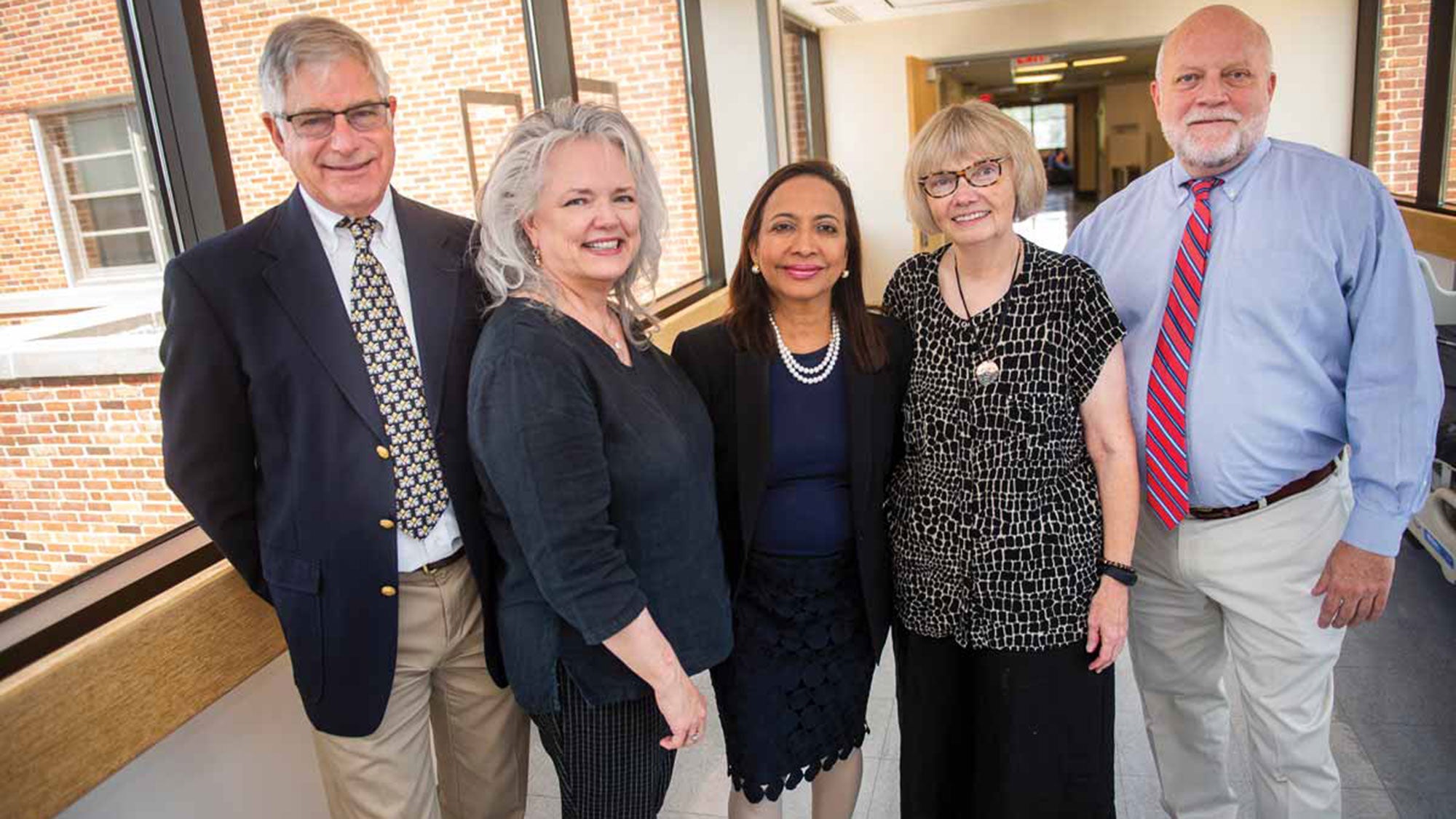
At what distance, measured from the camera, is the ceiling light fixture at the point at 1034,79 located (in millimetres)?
16047

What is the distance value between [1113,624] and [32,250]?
2474mm

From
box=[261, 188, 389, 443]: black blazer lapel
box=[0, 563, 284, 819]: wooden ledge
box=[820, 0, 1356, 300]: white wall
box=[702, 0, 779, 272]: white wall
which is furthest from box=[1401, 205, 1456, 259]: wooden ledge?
box=[0, 563, 284, 819]: wooden ledge

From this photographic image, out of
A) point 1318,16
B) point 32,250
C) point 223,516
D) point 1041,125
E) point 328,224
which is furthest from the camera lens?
point 1041,125

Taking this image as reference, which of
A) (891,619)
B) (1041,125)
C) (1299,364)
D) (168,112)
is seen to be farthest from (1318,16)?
(1041,125)

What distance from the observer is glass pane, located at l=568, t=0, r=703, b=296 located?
6.16 meters

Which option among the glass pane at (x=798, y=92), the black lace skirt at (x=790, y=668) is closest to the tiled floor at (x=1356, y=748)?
the black lace skirt at (x=790, y=668)

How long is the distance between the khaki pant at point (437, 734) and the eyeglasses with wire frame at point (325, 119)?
82 cm

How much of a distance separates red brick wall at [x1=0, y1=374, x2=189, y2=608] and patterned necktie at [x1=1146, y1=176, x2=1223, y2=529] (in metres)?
2.24

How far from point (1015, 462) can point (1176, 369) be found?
48 cm

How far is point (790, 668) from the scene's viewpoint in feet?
6.53

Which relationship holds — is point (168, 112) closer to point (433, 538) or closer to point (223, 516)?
point (223, 516)

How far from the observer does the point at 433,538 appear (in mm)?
1755

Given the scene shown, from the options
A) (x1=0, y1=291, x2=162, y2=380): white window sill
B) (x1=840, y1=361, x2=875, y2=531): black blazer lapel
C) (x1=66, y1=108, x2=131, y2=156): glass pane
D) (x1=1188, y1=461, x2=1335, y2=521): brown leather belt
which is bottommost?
(x1=1188, y1=461, x2=1335, y2=521): brown leather belt

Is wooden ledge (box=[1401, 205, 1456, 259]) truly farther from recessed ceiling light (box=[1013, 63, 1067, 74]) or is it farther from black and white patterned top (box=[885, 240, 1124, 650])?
recessed ceiling light (box=[1013, 63, 1067, 74])
